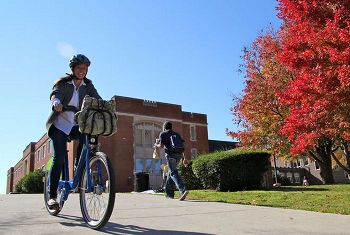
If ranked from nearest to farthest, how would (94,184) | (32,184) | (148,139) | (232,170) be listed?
(94,184) < (232,170) < (32,184) < (148,139)

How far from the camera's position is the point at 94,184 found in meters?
4.15

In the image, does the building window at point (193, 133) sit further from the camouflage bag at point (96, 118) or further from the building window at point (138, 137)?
the camouflage bag at point (96, 118)

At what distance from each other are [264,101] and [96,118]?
19154 mm

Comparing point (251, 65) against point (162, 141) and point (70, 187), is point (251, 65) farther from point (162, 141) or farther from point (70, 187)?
point (70, 187)

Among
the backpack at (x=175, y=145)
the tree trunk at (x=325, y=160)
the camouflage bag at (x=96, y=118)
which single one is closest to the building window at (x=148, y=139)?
the tree trunk at (x=325, y=160)

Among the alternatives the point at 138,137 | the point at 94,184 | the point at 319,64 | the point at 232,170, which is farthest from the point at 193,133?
the point at 94,184

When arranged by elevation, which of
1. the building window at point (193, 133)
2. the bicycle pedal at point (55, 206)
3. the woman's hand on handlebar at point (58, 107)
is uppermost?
the building window at point (193, 133)

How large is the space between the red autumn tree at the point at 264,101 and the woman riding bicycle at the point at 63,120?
60.0ft

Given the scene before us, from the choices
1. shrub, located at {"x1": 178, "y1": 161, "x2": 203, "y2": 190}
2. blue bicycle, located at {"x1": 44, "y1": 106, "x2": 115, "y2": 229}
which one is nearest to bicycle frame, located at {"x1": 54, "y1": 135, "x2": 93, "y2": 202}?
blue bicycle, located at {"x1": 44, "y1": 106, "x2": 115, "y2": 229}

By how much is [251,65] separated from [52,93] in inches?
798

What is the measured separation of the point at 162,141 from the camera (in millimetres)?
8984

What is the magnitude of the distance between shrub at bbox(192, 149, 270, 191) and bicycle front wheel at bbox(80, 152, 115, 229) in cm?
858

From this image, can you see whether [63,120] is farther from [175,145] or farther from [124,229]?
[175,145]

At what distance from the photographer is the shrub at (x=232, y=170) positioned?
12.5 metres
